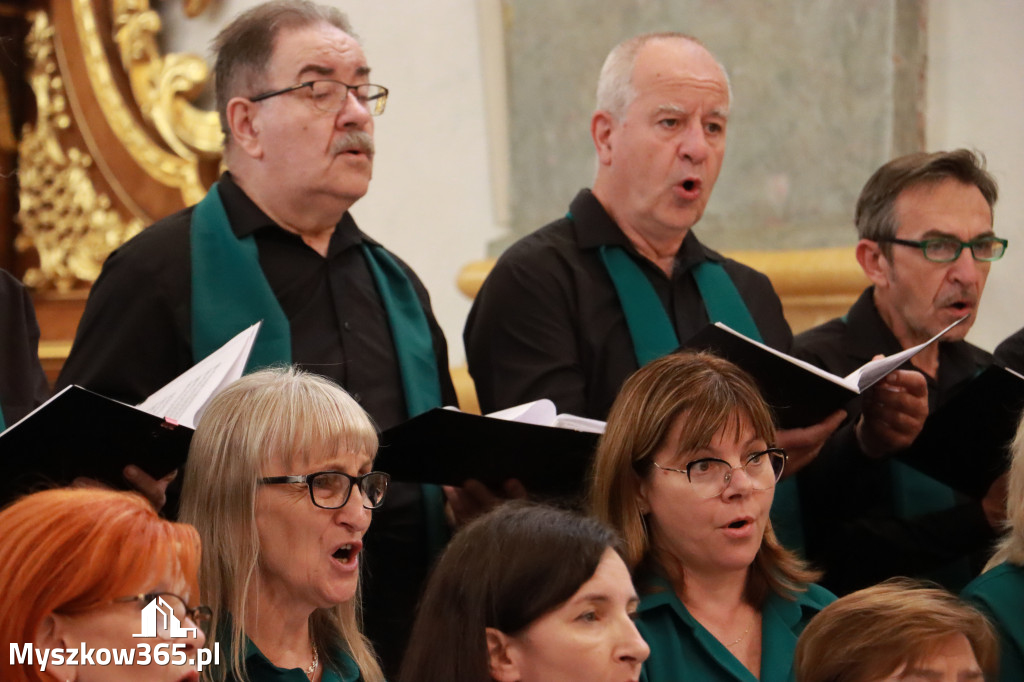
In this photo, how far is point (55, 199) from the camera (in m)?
6.15

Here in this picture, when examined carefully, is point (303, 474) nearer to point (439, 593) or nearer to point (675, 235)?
point (439, 593)

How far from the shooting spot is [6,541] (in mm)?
1958

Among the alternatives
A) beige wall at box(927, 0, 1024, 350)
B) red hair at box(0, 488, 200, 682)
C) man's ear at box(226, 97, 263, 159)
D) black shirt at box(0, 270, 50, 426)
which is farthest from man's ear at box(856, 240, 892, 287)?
red hair at box(0, 488, 200, 682)

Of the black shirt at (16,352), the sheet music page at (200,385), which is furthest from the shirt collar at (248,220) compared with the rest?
the sheet music page at (200,385)

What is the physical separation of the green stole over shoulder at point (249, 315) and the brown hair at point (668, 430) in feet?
1.39

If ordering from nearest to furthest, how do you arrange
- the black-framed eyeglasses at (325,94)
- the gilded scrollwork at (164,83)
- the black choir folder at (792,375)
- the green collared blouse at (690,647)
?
the green collared blouse at (690,647)
the black choir folder at (792,375)
the black-framed eyeglasses at (325,94)
the gilded scrollwork at (164,83)

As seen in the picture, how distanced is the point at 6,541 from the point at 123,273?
1.18m

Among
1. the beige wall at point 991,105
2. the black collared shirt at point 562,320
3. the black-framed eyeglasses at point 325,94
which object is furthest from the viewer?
the beige wall at point 991,105

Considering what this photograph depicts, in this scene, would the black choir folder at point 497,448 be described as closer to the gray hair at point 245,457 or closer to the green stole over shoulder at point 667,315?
the gray hair at point 245,457

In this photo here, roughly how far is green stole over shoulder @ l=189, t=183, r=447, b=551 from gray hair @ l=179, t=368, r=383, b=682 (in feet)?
1.50

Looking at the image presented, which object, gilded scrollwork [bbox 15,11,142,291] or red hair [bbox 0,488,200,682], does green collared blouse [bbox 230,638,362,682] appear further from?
gilded scrollwork [bbox 15,11,142,291]

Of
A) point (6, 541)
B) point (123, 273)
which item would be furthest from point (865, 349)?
point (6, 541)

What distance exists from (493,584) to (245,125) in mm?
1564

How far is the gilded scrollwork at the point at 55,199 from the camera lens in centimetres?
605
